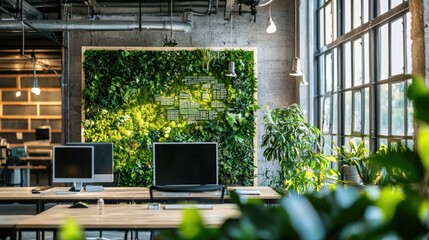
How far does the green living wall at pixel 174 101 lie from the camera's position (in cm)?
1127

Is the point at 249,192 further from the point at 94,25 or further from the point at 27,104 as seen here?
the point at 27,104

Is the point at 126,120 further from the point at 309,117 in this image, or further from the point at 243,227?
the point at 243,227

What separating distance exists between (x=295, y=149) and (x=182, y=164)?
333 centimetres

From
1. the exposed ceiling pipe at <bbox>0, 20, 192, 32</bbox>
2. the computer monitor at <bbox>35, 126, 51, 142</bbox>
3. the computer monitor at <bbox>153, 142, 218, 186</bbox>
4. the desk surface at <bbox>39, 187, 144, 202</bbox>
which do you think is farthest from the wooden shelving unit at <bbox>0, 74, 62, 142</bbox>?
the computer monitor at <bbox>153, 142, 218, 186</bbox>

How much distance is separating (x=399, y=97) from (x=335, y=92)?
116 inches

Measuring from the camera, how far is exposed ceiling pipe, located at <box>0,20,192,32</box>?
36.3 ft

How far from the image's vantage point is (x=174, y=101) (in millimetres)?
11398

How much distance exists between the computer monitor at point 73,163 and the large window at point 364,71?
313cm

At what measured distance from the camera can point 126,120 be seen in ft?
36.8

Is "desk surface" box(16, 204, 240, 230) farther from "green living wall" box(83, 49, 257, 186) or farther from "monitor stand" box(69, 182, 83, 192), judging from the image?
"green living wall" box(83, 49, 257, 186)

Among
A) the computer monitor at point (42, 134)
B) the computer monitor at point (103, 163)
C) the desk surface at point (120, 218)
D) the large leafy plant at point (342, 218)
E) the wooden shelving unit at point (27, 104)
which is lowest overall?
the desk surface at point (120, 218)

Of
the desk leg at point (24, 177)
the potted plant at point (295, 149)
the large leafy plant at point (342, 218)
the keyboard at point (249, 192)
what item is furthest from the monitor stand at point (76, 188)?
the desk leg at point (24, 177)

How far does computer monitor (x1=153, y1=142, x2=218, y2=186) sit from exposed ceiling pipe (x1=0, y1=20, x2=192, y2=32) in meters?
5.07

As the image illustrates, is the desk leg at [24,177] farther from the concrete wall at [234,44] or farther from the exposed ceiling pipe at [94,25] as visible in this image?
the exposed ceiling pipe at [94,25]
